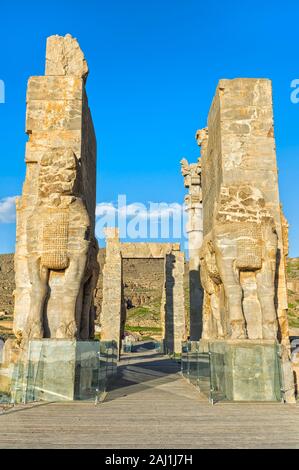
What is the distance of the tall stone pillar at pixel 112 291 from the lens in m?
15.1

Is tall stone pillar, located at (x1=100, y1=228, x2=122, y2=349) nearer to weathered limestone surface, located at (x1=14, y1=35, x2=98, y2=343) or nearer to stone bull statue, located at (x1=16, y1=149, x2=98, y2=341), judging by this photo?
weathered limestone surface, located at (x1=14, y1=35, x2=98, y2=343)

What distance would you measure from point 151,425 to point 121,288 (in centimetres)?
1218

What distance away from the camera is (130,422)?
3949mm

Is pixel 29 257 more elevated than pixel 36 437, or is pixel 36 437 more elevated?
pixel 29 257

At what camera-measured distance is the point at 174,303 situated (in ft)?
54.7

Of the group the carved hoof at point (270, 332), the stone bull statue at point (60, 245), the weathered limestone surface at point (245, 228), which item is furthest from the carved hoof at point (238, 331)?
the stone bull statue at point (60, 245)

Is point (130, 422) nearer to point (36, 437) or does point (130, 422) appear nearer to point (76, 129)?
point (36, 437)

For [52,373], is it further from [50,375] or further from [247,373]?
[247,373]

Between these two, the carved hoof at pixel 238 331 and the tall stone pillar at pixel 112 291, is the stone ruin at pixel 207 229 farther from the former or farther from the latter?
the tall stone pillar at pixel 112 291

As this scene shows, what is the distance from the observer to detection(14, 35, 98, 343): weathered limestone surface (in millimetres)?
5766

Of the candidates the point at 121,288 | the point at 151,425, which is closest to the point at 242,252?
the point at 151,425

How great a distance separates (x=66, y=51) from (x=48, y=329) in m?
4.55
